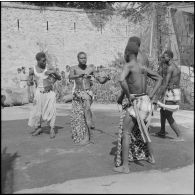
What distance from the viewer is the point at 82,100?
6426 mm

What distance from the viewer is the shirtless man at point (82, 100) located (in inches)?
251

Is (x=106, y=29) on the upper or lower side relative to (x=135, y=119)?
upper

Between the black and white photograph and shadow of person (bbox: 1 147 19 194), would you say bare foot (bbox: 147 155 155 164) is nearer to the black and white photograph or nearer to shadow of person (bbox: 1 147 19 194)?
the black and white photograph

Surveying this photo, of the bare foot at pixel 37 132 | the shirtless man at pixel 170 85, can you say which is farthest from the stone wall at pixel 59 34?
the shirtless man at pixel 170 85

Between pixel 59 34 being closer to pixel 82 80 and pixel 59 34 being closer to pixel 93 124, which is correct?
pixel 93 124

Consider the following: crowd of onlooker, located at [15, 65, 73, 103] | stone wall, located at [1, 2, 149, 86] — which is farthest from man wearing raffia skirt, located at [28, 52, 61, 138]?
stone wall, located at [1, 2, 149, 86]

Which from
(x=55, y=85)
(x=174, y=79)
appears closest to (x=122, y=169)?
(x=174, y=79)

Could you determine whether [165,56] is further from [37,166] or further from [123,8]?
[123,8]

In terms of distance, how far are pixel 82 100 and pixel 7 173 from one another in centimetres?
238

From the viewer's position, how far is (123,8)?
1535cm

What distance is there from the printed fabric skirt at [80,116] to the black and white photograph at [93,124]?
2 cm

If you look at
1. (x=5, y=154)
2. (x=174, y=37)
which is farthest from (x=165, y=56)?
(x=174, y=37)

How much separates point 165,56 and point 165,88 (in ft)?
1.99

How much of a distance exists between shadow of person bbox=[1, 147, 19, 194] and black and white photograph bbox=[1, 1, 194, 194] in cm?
2
